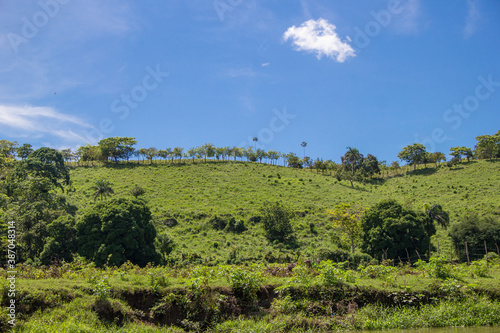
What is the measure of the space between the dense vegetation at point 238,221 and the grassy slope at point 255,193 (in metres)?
0.31

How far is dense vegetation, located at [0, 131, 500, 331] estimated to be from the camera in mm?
13672

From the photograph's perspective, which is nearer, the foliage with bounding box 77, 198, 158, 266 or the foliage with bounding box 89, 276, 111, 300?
the foliage with bounding box 89, 276, 111, 300

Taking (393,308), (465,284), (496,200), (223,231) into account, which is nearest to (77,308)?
(393,308)

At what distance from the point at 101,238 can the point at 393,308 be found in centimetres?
2955

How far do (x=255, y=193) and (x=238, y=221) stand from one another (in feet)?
61.3

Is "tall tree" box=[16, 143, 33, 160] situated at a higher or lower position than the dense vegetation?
higher

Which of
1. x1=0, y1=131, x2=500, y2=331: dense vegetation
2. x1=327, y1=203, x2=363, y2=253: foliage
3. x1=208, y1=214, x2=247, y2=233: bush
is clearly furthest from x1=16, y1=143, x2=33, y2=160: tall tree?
x1=327, y1=203, x2=363, y2=253: foliage

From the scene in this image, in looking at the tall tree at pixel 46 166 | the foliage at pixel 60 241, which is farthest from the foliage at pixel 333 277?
the tall tree at pixel 46 166

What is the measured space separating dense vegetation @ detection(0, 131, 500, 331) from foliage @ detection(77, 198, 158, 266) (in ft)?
0.41

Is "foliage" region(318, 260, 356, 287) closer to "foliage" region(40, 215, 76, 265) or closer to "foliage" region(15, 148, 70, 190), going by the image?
"foliage" region(40, 215, 76, 265)

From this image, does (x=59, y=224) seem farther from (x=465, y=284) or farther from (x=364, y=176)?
(x=364, y=176)

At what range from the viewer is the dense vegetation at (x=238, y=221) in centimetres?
1367

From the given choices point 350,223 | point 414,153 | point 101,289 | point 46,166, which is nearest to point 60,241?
point 46,166

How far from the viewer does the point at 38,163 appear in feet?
169
